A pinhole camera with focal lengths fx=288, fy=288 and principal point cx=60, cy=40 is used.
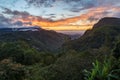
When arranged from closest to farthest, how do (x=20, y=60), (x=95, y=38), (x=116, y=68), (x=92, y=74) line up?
(x=92, y=74) < (x=116, y=68) < (x=20, y=60) < (x=95, y=38)

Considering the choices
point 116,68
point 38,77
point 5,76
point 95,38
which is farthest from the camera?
point 95,38

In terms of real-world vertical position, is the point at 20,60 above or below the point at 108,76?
below

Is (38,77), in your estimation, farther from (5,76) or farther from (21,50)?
(21,50)

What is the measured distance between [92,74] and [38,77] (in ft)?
33.8

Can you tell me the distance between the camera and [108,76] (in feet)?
82.7

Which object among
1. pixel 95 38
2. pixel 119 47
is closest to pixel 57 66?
pixel 119 47

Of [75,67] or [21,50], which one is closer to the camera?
[75,67]

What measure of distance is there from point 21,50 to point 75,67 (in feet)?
115

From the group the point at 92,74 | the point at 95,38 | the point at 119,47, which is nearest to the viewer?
the point at 92,74

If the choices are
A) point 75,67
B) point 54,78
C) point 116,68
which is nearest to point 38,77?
point 54,78

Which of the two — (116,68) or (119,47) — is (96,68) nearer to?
(116,68)

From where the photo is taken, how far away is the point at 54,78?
32.5 metres

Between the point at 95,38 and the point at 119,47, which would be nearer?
the point at 119,47

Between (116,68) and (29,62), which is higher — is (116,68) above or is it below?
above
